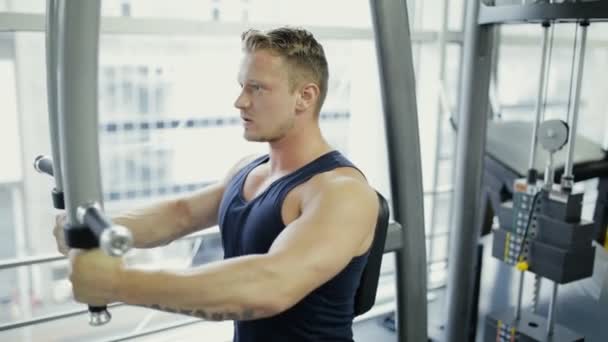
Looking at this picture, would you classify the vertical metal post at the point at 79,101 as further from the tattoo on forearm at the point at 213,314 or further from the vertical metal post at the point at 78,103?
the tattoo on forearm at the point at 213,314

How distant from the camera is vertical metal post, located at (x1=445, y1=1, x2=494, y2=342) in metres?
2.01

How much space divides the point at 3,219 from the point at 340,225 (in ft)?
5.27

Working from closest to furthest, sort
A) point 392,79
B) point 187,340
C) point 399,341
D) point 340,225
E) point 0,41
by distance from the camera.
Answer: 1. point 340,225
2. point 392,79
3. point 399,341
4. point 0,41
5. point 187,340

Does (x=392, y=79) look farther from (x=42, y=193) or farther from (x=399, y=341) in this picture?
(x=42, y=193)

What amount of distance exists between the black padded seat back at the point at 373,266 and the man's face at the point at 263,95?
293mm

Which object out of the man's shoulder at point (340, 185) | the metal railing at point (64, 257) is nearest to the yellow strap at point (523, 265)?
the metal railing at point (64, 257)

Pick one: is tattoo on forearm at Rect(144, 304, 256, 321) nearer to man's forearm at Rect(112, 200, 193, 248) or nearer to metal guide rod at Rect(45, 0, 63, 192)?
metal guide rod at Rect(45, 0, 63, 192)

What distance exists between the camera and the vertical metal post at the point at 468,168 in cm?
201

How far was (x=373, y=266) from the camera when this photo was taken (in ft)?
4.36

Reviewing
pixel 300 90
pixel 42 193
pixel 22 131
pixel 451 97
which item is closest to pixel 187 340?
Answer: pixel 42 193

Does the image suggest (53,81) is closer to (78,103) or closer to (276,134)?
(78,103)

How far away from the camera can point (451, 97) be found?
10.3 feet

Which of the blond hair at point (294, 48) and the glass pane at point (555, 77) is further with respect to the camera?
the glass pane at point (555, 77)

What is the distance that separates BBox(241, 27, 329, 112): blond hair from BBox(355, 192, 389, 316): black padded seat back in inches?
12.6
